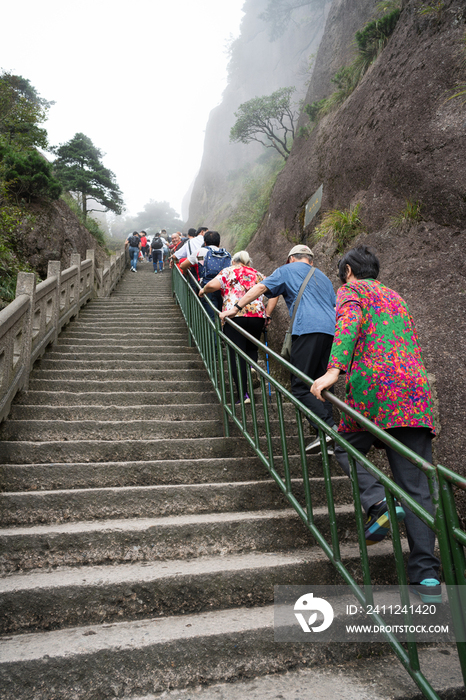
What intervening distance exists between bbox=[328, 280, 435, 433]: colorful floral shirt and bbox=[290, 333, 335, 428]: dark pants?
0.86 meters

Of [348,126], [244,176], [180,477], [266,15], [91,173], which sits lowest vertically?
[180,477]

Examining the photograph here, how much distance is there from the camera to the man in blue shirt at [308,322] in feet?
10.3

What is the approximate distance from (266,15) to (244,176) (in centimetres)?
1067

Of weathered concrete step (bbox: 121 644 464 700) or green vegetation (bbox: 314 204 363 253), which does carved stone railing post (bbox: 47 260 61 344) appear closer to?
green vegetation (bbox: 314 204 363 253)

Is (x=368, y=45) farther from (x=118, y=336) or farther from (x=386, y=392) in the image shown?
(x=386, y=392)

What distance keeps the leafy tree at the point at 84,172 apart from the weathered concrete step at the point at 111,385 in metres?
18.6

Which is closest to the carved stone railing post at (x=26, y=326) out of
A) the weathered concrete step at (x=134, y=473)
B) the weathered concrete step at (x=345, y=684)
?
the weathered concrete step at (x=134, y=473)

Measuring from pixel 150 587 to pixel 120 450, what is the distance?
133cm

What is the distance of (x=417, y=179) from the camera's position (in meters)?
5.01

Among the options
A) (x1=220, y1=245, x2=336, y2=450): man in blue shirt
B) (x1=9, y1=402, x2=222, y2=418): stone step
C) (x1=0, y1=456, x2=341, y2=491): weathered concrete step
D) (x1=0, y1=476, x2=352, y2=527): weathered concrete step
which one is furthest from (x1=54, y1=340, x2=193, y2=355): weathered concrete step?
(x1=0, y1=476, x2=352, y2=527): weathered concrete step

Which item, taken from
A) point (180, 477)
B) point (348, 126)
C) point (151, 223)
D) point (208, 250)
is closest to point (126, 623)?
point (180, 477)

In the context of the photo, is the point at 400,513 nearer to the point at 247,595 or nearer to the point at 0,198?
the point at 247,595

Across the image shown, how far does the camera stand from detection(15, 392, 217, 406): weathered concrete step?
4.09 meters

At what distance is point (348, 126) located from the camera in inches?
303
